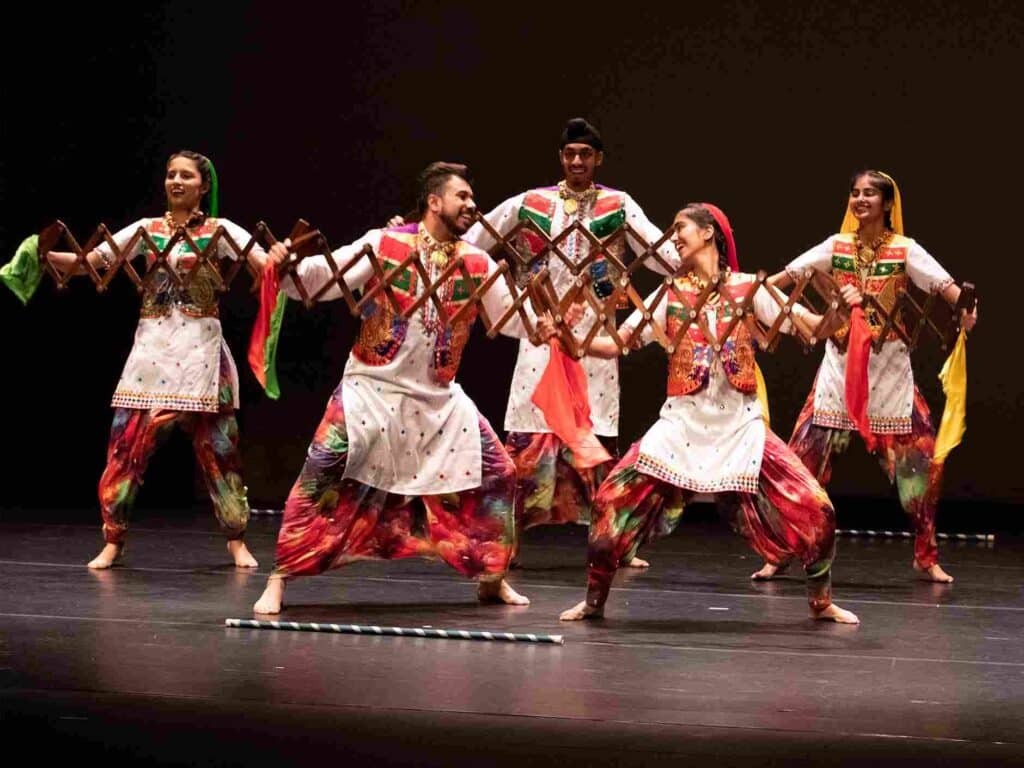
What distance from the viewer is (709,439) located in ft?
17.2

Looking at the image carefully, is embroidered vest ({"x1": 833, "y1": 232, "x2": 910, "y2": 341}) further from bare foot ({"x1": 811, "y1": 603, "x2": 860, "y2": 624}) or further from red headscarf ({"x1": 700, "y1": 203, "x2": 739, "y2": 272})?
bare foot ({"x1": 811, "y1": 603, "x2": 860, "y2": 624})

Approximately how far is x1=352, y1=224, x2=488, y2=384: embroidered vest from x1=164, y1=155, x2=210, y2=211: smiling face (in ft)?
3.68

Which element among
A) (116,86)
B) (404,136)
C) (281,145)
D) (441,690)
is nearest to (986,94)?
(404,136)

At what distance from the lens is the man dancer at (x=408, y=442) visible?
532 centimetres

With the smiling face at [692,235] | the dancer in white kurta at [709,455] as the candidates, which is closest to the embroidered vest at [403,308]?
the dancer in white kurta at [709,455]

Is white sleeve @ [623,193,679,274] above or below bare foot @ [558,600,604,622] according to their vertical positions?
above

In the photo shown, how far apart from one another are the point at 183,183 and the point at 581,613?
2119mm

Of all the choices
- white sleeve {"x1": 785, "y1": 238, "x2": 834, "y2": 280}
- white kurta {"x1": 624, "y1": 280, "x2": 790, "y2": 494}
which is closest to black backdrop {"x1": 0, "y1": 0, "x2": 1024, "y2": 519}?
white sleeve {"x1": 785, "y1": 238, "x2": 834, "y2": 280}

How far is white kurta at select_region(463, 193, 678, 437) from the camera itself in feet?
22.0

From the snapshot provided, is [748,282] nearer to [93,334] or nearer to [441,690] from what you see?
[441,690]

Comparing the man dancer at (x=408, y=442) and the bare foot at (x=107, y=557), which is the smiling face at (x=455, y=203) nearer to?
the man dancer at (x=408, y=442)

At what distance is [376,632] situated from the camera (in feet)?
16.4

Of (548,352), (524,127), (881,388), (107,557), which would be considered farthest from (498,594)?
(524,127)

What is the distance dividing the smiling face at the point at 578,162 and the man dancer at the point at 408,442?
1.36 meters
